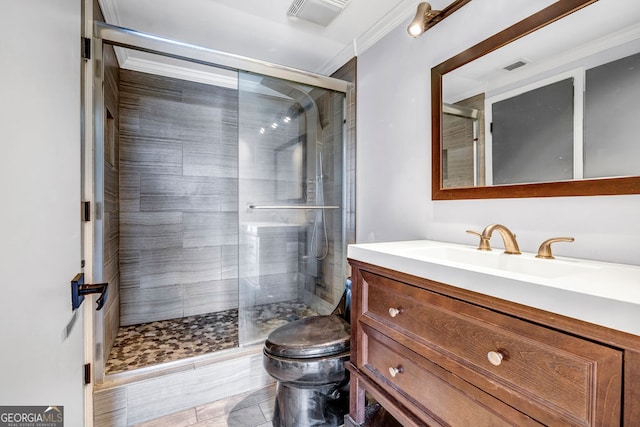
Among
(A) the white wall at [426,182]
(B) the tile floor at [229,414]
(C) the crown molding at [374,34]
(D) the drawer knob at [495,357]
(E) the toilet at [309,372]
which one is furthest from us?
(C) the crown molding at [374,34]

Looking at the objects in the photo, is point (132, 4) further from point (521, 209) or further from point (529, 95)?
point (521, 209)

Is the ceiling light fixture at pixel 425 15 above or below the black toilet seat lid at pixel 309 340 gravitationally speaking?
above

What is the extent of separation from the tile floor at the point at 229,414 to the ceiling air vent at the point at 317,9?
98.7 inches

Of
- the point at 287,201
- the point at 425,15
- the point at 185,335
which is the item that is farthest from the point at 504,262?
the point at 185,335

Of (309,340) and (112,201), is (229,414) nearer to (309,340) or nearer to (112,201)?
(309,340)

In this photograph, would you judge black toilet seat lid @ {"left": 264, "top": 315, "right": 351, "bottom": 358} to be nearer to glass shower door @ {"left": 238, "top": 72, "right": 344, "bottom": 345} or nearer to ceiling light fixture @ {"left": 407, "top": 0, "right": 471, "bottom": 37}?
glass shower door @ {"left": 238, "top": 72, "right": 344, "bottom": 345}

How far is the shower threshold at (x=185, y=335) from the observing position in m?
1.92

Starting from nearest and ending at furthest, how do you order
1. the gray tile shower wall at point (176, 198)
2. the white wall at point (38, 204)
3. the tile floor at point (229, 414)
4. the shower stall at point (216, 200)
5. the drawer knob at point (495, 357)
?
the white wall at point (38, 204) → the drawer knob at point (495, 357) → the tile floor at point (229, 414) → the shower stall at point (216, 200) → the gray tile shower wall at point (176, 198)

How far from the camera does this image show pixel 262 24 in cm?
196

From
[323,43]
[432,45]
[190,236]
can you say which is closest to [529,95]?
[432,45]

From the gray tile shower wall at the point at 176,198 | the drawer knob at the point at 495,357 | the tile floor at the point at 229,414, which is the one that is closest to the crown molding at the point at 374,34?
the gray tile shower wall at the point at 176,198

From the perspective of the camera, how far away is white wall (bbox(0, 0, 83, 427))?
0.53 metres

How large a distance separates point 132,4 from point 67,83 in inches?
53.1

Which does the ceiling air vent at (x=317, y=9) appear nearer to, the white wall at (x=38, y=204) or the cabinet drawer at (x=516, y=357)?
the white wall at (x=38, y=204)
